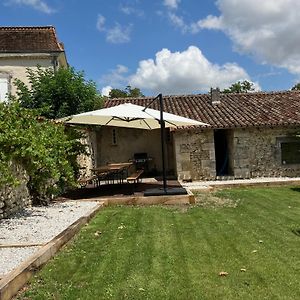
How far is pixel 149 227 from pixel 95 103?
1157 centimetres

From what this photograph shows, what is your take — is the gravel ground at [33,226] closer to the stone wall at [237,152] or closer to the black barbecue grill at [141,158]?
the stone wall at [237,152]

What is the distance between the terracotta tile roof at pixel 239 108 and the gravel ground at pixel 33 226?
31.3 feet

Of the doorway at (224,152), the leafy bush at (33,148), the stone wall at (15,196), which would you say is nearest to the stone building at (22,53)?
the leafy bush at (33,148)

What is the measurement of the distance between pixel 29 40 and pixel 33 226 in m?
14.4

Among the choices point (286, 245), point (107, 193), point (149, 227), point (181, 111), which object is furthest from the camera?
point (181, 111)

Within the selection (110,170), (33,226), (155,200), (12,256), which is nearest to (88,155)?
(110,170)

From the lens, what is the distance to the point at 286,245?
21.2 ft

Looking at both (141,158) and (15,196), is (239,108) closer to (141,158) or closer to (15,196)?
(141,158)

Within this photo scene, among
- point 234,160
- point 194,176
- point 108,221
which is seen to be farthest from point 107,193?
point 234,160

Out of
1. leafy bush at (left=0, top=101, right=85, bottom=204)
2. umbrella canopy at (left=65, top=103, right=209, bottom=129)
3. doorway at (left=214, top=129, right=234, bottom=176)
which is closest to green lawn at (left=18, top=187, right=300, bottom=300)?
leafy bush at (left=0, top=101, right=85, bottom=204)

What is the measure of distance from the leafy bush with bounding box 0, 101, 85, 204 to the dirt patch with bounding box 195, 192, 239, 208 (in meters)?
3.74

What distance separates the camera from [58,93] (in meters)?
17.1

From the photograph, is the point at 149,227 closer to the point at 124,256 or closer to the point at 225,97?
the point at 124,256

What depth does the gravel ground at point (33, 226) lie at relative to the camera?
5633 millimetres
